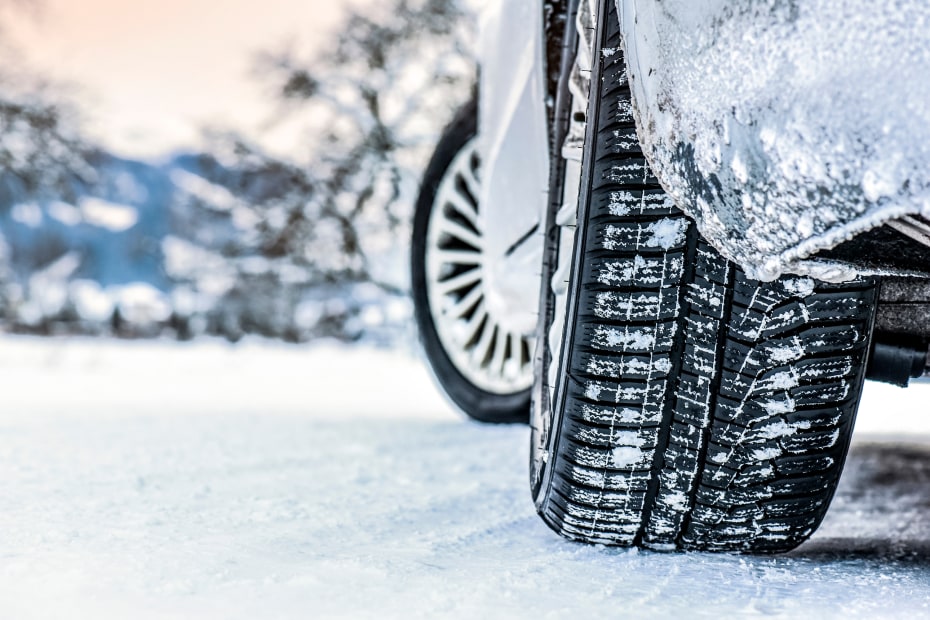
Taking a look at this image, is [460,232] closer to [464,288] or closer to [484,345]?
[464,288]

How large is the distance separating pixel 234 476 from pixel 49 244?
4563 cm

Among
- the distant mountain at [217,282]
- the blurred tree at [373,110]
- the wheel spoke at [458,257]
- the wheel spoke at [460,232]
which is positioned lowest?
the distant mountain at [217,282]

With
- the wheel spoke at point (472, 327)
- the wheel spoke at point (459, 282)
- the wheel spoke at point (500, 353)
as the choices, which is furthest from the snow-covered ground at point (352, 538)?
the wheel spoke at point (459, 282)

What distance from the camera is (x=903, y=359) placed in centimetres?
104

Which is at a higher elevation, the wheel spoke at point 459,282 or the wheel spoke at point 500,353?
the wheel spoke at point 459,282

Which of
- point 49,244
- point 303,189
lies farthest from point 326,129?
point 49,244

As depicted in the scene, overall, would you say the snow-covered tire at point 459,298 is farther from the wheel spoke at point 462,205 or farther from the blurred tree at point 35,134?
the blurred tree at point 35,134

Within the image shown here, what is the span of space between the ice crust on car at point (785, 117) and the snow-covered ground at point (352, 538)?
446 mm

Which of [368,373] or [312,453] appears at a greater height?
[312,453]

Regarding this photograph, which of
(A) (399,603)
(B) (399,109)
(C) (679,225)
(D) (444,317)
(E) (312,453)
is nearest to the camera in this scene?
(A) (399,603)

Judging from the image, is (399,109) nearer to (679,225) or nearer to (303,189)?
(303,189)

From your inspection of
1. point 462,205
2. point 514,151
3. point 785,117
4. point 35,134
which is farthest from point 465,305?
point 35,134

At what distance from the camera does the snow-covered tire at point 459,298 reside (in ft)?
8.70

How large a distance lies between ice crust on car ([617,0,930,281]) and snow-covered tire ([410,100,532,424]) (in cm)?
179
